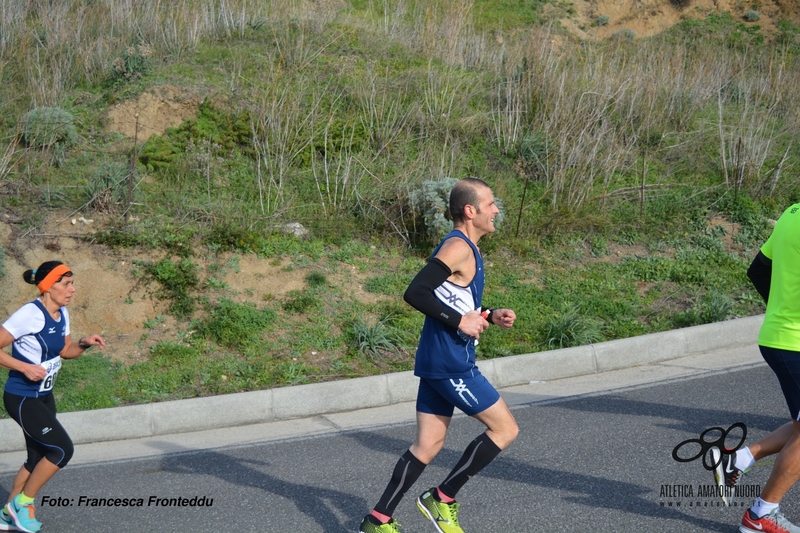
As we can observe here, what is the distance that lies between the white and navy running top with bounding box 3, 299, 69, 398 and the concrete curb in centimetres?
204

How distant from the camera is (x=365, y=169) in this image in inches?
429

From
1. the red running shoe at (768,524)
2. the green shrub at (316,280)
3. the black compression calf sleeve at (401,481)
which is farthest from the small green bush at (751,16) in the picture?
the black compression calf sleeve at (401,481)

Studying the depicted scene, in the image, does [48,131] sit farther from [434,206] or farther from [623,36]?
[623,36]

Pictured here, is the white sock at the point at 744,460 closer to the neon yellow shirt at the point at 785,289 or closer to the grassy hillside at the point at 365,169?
the neon yellow shirt at the point at 785,289

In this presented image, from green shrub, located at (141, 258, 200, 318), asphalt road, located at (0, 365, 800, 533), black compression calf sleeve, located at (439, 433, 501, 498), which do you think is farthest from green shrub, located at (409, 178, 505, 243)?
black compression calf sleeve, located at (439, 433, 501, 498)

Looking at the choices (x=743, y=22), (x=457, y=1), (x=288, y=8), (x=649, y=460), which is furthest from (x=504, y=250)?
(x=743, y=22)

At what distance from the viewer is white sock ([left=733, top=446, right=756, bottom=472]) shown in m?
4.13

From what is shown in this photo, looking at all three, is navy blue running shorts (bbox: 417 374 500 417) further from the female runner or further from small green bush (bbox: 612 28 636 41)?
small green bush (bbox: 612 28 636 41)

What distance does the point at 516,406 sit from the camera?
6648 mm

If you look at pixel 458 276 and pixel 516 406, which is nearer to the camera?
pixel 458 276

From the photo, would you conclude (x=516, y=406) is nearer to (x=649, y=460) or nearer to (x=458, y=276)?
(x=649, y=460)

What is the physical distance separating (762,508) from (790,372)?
688mm

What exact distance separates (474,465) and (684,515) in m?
1.38

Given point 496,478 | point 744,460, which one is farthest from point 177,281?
point 744,460
